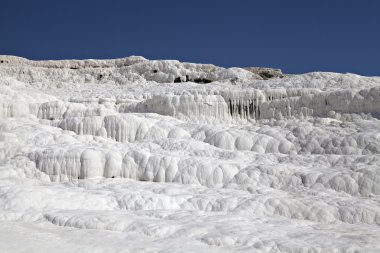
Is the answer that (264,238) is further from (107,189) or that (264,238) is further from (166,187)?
(107,189)

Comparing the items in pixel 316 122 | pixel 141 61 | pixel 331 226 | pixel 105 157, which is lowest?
pixel 331 226

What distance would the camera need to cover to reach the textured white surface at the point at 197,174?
8445 millimetres

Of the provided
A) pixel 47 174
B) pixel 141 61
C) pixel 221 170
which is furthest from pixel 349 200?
pixel 141 61

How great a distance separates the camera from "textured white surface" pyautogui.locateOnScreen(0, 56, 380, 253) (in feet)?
27.7

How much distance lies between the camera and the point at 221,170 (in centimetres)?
1481

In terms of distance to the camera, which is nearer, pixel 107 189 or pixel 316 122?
pixel 107 189

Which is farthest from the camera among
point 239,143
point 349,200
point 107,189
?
point 239,143

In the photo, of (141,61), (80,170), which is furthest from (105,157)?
(141,61)

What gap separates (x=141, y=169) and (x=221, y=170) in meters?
2.98

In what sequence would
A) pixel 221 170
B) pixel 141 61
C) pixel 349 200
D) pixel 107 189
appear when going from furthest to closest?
pixel 141 61, pixel 221 170, pixel 107 189, pixel 349 200

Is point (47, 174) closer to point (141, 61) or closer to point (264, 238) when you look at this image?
point (264, 238)

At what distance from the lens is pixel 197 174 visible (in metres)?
14.9

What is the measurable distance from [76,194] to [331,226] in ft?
22.6

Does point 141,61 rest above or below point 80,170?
above
